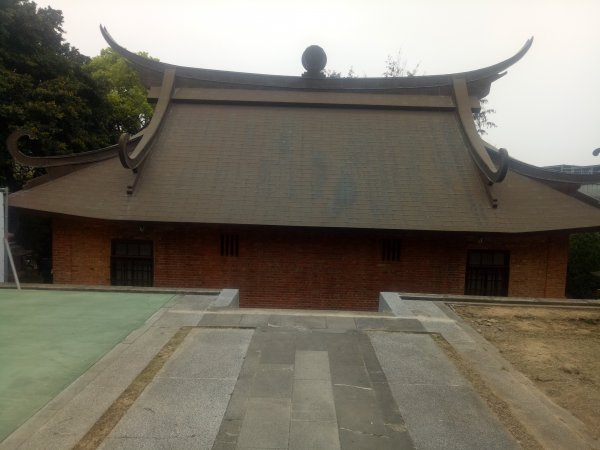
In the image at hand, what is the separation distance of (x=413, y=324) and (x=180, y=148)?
8325mm

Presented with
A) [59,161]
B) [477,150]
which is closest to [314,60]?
[477,150]

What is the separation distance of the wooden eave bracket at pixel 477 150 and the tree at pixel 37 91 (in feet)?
45.6

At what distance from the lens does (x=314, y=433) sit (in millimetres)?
3564

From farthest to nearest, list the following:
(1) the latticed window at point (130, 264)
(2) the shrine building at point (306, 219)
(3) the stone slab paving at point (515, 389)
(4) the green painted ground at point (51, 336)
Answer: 1. (1) the latticed window at point (130, 264)
2. (2) the shrine building at point (306, 219)
3. (4) the green painted ground at point (51, 336)
4. (3) the stone slab paving at point (515, 389)

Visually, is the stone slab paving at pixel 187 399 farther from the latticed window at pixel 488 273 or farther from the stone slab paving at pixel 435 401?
the latticed window at pixel 488 273

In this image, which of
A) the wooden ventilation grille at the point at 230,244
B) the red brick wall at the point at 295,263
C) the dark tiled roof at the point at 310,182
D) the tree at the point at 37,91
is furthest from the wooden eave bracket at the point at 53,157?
the tree at the point at 37,91

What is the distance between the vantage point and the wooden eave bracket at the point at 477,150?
10180 millimetres

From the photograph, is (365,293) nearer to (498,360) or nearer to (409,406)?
(498,360)

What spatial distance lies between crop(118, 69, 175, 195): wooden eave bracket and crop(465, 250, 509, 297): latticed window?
8.68 m

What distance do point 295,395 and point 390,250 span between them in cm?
716

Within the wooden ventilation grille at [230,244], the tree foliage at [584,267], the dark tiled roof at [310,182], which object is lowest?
the tree foliage at [584,267]

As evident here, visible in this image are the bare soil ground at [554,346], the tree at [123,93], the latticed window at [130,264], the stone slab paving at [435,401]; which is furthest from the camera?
the tree at [123,93]

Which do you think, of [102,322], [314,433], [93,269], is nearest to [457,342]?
[314,433]

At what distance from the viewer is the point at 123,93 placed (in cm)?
2697
